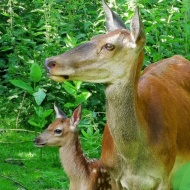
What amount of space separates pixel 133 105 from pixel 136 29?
0.44 metres

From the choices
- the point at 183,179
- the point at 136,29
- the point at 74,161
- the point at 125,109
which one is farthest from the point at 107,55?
the point at 183,179

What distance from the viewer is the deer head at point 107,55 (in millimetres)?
3461

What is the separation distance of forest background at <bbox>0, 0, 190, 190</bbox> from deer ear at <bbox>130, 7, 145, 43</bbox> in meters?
2.64

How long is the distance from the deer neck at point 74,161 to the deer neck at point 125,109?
1.27 metres

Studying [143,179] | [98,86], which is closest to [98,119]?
[98,86]

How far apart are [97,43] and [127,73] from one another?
0.79ft

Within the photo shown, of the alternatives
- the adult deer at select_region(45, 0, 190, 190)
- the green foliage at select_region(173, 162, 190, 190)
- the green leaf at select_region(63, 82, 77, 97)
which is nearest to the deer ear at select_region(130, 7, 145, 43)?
the adult deer at select_region(45, 0, 190, 190)

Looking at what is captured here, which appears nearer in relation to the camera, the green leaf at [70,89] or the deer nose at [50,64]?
the deer nose at [50,64]

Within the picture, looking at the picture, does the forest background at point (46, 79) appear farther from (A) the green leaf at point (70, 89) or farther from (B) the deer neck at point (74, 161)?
(B) the deer neck at point (74, 161)

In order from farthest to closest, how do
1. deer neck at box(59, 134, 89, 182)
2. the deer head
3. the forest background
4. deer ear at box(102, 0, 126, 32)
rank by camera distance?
the forest background
deer neck at box(59, 134, 89, 182)
deer ear at box(102, 0, 126, 32)
the deer head

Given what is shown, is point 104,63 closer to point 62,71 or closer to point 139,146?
point 62,71

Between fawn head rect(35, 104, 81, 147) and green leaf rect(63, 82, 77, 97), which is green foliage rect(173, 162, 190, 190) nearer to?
fawn head rect(35, 104, 81, 147)

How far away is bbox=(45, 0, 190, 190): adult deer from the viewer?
3.51 metres

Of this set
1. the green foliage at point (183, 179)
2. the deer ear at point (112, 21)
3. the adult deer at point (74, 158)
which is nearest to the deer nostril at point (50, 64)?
the deer ear at point (112, 21)
